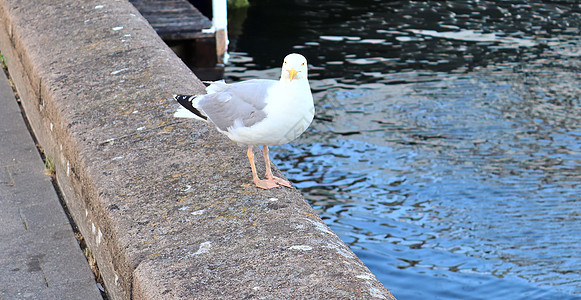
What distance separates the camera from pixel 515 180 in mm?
7863

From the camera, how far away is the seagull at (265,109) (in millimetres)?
2650

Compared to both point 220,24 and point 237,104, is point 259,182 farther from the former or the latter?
point 220,24

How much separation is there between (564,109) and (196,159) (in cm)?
786

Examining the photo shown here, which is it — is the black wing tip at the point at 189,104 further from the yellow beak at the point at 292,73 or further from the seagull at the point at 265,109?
the yellow beak at the point at 292,73

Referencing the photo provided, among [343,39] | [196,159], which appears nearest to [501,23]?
[343,39]

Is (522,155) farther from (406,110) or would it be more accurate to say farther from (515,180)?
(406,110)

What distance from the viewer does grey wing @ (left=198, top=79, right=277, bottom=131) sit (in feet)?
8.97

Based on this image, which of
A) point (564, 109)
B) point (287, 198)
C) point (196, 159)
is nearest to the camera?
point (287, 198)

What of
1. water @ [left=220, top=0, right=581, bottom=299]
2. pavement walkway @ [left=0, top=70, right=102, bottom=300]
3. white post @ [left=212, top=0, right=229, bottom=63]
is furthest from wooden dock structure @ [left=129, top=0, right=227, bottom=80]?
pavement walkway @ [left=0, top=70, right=102, bottom=300]

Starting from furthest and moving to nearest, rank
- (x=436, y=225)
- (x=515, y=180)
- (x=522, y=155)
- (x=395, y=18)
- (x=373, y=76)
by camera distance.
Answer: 1. (x=395, y=18)
2. (x=373, y=76)
3. (x=522, y=155)
4. (x=515, y=180)
5. (x=436, y=225)

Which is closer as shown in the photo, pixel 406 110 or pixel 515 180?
pixel 515 180

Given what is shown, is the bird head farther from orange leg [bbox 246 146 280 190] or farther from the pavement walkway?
the pavement walkway

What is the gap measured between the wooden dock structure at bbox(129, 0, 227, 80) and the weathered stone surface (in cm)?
594

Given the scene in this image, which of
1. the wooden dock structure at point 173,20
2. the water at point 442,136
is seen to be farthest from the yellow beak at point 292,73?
the wooden dock structure at point 173,20
